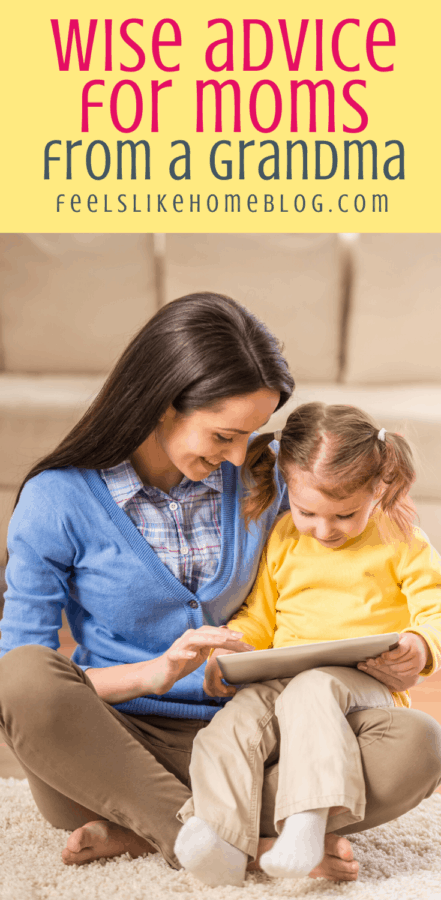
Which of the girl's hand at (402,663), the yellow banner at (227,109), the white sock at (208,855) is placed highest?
the yellow banner at (227,109)

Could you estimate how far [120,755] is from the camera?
3.19ft

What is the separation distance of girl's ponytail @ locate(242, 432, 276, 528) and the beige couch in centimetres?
104

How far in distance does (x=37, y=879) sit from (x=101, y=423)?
1.80 ft

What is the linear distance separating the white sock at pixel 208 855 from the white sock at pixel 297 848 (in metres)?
0.04

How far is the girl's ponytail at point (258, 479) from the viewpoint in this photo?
45.9 inches

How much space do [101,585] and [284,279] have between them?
1437mm

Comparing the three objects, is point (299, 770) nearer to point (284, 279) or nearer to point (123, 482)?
point (123, 482)

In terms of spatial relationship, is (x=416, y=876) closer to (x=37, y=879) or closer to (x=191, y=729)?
(x=191, y=729)

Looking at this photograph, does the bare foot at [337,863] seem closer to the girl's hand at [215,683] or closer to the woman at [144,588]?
the woman at [144,588]

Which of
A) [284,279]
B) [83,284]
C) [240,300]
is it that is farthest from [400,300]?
[83,284]

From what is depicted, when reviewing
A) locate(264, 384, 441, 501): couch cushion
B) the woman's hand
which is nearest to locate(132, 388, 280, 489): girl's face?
the woman's hand

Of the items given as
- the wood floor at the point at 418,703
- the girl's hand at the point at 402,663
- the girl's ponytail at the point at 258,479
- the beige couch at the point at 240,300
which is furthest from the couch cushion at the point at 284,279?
the girl's hand at the point at 402,663

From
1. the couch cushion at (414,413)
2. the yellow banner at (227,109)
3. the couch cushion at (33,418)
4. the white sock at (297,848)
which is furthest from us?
the couch cushion at (33,418)

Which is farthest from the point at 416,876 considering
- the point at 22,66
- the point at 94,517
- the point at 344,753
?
the point at 22,66
